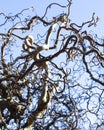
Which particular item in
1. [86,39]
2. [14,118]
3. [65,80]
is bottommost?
[14,118]

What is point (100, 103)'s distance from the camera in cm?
658

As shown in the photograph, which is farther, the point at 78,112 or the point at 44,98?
the point at 78,112

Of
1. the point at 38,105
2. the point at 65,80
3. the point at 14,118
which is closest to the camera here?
the point at 38,105

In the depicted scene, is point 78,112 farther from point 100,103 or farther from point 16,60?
point 16,60

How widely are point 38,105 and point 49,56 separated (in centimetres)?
74

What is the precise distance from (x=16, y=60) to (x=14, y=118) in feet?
3.04

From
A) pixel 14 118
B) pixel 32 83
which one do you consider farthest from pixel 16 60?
pixel 14 118

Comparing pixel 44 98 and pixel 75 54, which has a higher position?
pixel 75 54

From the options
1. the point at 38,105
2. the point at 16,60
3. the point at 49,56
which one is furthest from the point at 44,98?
the point at 16,60

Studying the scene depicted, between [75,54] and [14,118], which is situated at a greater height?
[75,54]

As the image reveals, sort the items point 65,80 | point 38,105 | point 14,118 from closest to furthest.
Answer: point 38,105 → point 14,118 → point 65,80

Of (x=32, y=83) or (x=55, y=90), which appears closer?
(x=55, y=90)

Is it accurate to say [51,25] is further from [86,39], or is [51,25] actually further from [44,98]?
[44,98]

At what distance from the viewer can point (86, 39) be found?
6.57 m
